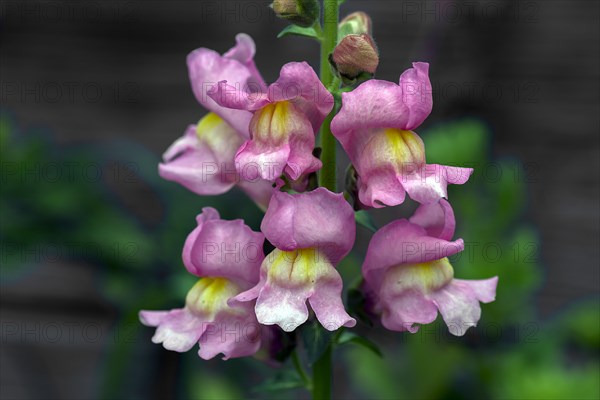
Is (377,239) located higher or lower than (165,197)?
higher

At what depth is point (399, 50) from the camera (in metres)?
2.39

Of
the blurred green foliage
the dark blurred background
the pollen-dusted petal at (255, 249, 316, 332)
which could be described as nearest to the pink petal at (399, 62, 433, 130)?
the pollen-dusted petal at (255, 249, 316, 332)

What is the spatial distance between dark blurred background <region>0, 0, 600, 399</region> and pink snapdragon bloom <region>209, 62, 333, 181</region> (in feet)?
3.63

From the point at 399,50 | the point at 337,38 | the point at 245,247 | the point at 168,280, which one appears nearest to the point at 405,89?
the point at 337,38

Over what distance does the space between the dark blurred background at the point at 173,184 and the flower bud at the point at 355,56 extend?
108 cm

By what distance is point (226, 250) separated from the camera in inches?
39.1

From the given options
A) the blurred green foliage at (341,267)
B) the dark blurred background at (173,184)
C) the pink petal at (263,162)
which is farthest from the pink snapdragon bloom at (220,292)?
the dark blurred background at (173,184)

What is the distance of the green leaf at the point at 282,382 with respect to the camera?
1.11 m

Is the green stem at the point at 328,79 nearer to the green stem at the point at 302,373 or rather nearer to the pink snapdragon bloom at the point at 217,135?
the pink snapdragon bloom at the point at 217,135

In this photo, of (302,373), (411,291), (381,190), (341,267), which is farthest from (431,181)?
(341,267)

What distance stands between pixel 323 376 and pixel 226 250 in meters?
0.23

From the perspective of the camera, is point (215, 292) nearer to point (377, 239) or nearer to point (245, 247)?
point (245, 247)

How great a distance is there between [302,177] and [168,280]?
4.01 feet

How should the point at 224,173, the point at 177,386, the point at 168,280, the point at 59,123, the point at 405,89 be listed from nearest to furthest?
the point at 405,89 → the point at 224,173 → the point at 168,280 → the point at 177,386 → the point at 59,123
